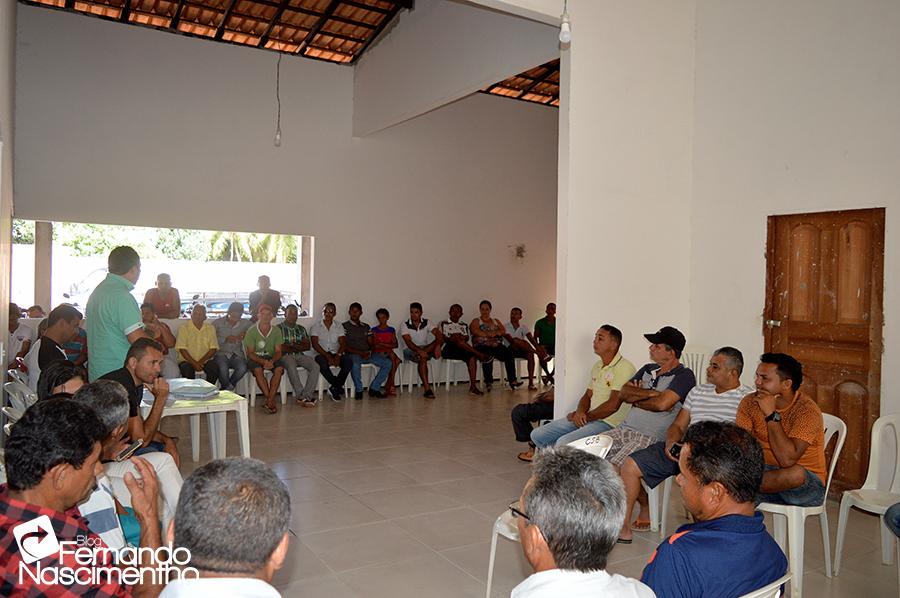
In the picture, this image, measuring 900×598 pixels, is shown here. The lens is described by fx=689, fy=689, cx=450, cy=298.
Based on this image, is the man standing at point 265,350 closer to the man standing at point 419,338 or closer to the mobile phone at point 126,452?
the man standing at point 419,338

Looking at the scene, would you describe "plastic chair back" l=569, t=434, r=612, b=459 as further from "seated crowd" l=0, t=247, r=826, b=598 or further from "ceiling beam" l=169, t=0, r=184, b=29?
"ceiling beam" l=169, t=0, r=184, b=29

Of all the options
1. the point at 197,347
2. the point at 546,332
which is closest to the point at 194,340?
the point at 197,347

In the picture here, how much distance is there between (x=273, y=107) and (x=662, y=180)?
5.05 m

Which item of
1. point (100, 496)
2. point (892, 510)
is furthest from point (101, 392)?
point (892, 510)

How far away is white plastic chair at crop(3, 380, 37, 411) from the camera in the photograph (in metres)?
3.58

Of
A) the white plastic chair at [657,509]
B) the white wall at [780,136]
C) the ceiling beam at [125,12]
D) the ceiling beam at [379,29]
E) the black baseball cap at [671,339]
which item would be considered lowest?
the white plastic chair at [657,509]

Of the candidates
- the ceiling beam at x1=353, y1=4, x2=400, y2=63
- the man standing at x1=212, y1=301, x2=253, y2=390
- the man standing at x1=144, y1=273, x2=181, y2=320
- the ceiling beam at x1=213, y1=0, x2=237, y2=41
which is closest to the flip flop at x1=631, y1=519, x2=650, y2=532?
the man standing at x1=212, y1=301, x2=253, y2=390

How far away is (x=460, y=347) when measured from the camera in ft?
29.6

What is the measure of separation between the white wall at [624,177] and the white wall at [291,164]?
4.50m

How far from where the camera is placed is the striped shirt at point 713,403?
3.70 meters

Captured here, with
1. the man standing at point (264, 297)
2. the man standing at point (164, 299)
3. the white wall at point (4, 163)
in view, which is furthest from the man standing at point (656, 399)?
the man standing at point (164, 299)

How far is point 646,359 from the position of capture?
5234mm

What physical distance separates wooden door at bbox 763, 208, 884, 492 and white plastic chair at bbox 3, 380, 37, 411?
472 cm

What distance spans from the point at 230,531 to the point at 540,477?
673mm
